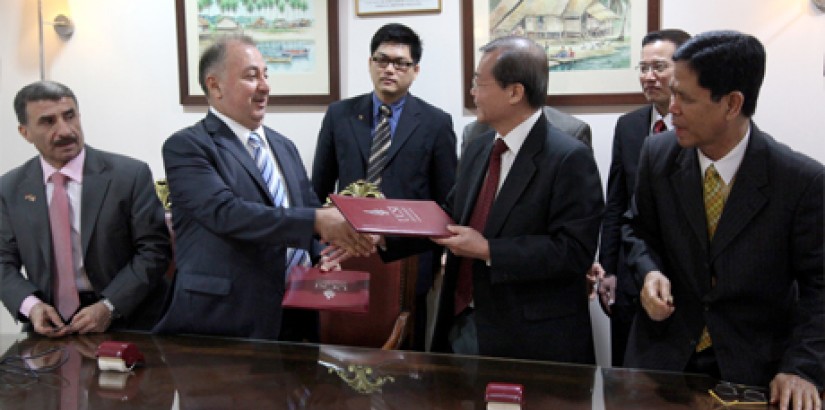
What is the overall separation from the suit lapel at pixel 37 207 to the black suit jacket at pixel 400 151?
1251 millimetres

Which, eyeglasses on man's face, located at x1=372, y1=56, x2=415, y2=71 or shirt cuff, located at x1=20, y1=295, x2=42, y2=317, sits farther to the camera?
eyeglasses on man's face, located at x1=372, y1=56, x2=415, y2=71

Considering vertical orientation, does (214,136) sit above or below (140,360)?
above

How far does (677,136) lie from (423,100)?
1998 mm

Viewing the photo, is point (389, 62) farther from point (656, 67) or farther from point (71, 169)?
point (71, 169)

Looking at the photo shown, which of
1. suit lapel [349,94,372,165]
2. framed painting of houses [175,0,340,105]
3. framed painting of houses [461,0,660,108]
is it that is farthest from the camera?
framed painting of houses [175,0,340,105]

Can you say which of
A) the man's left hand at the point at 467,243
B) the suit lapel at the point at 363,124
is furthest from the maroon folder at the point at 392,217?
the suit lapel at the point at 363,124

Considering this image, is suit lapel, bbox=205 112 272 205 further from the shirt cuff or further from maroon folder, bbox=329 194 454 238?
the shirt cuff

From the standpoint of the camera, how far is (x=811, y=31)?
3.40m

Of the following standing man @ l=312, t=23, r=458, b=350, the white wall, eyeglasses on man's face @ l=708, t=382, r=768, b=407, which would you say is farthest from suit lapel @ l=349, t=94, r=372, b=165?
eyeglasses on man's face @ l=708, t=382, r=768, b=407

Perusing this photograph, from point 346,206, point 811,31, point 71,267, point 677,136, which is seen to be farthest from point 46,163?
point 811,31

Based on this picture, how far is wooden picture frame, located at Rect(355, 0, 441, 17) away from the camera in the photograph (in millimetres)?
3877

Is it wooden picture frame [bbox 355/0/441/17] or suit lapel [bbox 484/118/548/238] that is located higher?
wooden picture frame [bbox 355/0/441/17]

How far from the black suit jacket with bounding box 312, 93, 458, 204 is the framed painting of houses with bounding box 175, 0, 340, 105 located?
20.4 inches

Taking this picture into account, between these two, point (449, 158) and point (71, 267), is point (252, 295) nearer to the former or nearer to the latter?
point (71, 267)
